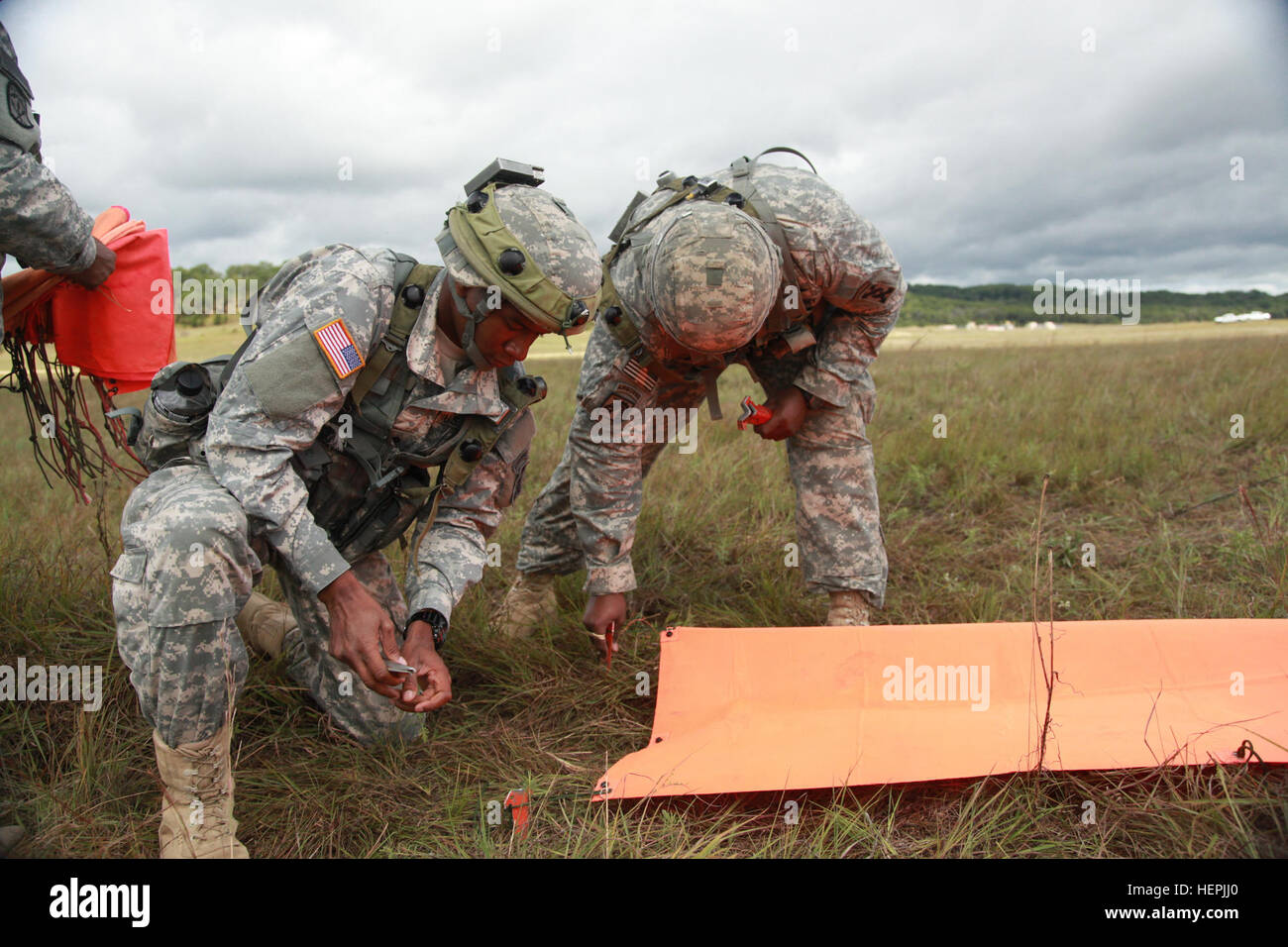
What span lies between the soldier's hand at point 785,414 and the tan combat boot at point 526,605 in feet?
3.67

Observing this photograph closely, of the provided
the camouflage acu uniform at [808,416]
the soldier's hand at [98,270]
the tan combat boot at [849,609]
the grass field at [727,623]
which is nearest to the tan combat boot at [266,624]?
the grass field at [727,623]

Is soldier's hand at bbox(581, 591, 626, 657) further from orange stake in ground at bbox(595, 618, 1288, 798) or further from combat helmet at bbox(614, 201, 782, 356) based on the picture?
combat helmet at bbox(614, 201, 782, 356)

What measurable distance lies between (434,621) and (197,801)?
2.42ft

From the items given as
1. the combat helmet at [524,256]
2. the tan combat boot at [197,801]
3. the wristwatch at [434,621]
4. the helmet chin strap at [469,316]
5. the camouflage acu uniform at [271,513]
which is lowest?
the tan combat boot at [197,801]

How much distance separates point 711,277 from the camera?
2.67 metres

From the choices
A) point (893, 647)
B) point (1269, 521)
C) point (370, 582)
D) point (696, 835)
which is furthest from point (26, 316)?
point (1269, 521)

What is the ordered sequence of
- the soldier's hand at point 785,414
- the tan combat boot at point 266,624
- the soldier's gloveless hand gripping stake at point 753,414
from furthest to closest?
the soldier's hand at point 785,414 → the soldier's gloveless hand gripping stake at point 753,414 → the tan combat boot at point 266,624

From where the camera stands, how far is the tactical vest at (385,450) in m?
2.49

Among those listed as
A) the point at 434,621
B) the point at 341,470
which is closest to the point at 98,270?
the point at 341,470

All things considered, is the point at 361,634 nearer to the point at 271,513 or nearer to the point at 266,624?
the point at 271,513

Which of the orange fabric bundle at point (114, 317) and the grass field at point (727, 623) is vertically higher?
the orange fabric bundle at point (114, 317)

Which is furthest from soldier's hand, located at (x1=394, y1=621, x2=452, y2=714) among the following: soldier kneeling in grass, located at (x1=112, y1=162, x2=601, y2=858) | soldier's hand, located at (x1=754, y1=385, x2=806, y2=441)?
soldier's hand, located at (x1=754, y1=385, x2=806, y2=441)

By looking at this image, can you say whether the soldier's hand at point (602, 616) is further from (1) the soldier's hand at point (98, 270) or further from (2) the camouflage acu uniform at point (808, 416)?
(1) the soldier's hand at point (98, 270)

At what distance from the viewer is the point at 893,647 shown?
277 centimetres
